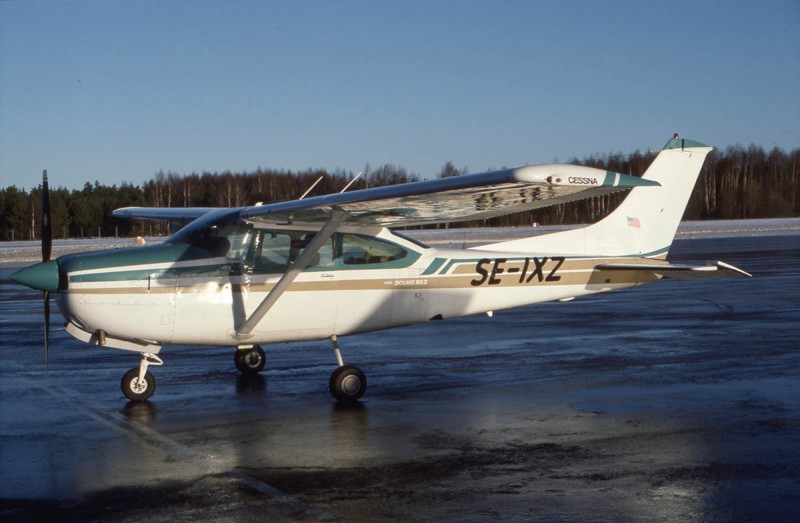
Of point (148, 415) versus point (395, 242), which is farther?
point (395, 242)

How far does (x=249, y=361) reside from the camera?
11211 millimetres

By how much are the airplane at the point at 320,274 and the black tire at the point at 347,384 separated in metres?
0.01

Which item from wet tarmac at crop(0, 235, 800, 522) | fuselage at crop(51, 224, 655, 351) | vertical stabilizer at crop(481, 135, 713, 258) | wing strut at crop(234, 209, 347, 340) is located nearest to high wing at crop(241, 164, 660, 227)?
wing strut at crop(234, 209, 347, 340)

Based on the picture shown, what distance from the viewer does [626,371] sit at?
10.9m

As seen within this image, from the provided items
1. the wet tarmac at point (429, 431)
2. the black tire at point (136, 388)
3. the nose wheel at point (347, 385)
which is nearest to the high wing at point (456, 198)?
the nose wheel at point (347, 385)

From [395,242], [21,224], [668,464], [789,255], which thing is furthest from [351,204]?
[21,224]

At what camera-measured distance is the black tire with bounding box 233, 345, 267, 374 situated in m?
11.1

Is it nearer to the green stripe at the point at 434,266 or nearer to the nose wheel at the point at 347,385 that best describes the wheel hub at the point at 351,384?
the nose wheel at the point at 347,385

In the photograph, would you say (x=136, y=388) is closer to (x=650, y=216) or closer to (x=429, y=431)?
(x=429, y=431)

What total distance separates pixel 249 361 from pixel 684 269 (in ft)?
17.1

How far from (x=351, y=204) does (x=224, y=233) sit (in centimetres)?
145

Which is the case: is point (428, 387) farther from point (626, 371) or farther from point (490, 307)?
point (626, 371)

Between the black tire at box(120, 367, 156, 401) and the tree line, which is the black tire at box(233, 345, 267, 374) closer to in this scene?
the black tire at box(120, 367, 156, 401)

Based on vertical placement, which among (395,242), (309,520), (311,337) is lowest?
(309,520)
